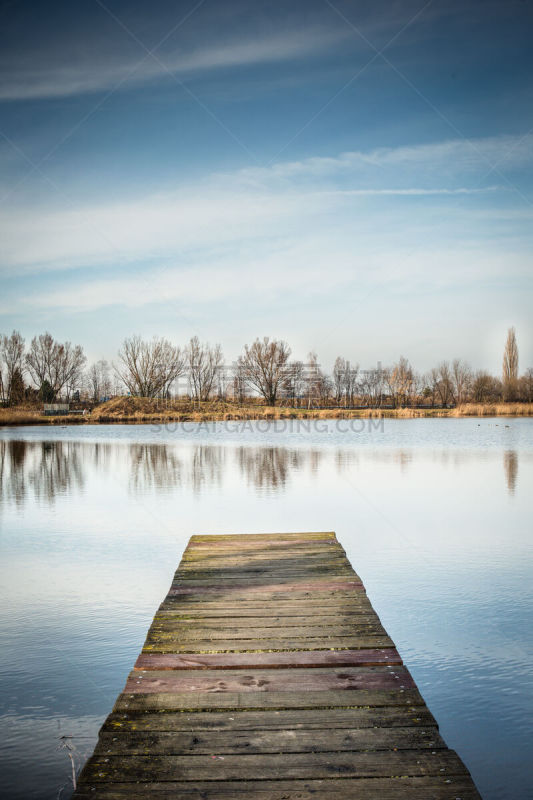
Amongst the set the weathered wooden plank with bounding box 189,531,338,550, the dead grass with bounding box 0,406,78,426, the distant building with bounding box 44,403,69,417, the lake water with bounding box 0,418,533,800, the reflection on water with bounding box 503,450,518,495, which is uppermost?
the distant building with bounding box 44,403,69,417

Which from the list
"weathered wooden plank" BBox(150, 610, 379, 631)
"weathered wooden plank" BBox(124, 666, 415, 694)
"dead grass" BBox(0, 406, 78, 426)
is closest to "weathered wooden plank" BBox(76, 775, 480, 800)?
"weathered wooden plank" BBox(124, 666, 415, 694)

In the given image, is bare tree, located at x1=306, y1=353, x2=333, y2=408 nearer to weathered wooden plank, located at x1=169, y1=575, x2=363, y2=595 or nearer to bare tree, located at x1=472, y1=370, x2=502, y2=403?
bare tree, located at x1=472, y1=370, x2=502, y2=403

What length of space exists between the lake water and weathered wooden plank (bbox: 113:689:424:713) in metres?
0.43

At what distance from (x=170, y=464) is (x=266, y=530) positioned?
361 inches

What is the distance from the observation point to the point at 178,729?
9.15 feet

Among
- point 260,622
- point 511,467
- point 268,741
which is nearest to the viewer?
point 268,741

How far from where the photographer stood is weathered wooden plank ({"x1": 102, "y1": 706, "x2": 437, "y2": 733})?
2801 millimetres

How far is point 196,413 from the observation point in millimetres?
46375

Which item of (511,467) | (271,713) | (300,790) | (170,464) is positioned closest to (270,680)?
(271,713)

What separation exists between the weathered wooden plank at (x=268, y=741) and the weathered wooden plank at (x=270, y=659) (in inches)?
27.6

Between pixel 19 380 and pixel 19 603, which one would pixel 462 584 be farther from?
pixel 19 380

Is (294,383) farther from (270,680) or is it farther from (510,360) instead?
(270,680)

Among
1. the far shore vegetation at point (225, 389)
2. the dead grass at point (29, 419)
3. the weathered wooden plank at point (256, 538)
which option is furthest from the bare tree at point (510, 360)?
the weathered wooden plank at point (256, 538)

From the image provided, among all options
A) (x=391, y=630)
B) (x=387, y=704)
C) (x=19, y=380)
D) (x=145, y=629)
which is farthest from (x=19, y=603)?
(x=19, y=380)
